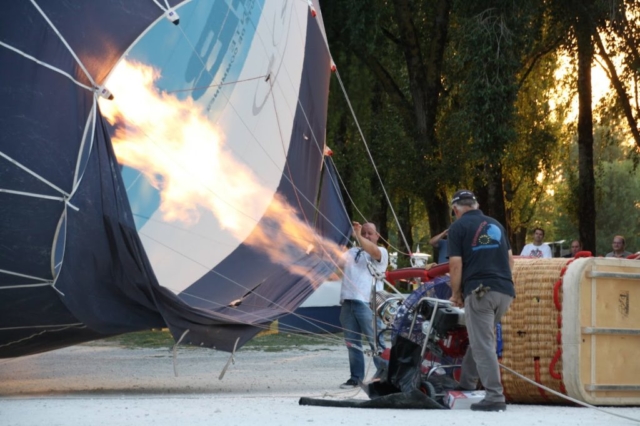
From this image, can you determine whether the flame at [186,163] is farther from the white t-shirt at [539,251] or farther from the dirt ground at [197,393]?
the white t-shirt at [539,251]

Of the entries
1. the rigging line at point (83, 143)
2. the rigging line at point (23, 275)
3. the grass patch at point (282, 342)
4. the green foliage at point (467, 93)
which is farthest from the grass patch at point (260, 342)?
the rigging line at point (83, 143)

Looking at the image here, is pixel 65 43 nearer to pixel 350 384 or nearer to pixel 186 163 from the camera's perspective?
pixel 186 163

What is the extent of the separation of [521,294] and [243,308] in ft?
9.35

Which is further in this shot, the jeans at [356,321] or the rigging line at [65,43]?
the jeans at [356,321]

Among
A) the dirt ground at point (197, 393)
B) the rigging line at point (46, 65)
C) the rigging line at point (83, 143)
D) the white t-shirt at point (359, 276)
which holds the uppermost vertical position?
the rigging line at point (46, 65)

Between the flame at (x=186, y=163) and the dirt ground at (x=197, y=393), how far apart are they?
1.51 metres

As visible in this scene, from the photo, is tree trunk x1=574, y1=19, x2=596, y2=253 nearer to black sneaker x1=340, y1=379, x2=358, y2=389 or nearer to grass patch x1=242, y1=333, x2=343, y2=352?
grass patch x1=242, y1=333, x2=343, y2=352

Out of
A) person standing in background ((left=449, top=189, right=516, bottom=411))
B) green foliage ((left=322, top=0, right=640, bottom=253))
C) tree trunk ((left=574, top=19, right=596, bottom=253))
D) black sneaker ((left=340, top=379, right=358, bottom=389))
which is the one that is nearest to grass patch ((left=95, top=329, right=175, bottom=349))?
green foliage ((left=322, top=0, right=640, bottom=253))

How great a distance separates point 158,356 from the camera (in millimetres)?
14883


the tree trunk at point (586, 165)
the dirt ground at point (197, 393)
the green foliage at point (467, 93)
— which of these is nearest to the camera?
the dirt ground at point (197, 393)

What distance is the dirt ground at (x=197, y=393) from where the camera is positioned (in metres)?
7.60

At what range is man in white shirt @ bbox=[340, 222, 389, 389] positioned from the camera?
432 inches

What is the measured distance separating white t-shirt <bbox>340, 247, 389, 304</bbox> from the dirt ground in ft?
2.85

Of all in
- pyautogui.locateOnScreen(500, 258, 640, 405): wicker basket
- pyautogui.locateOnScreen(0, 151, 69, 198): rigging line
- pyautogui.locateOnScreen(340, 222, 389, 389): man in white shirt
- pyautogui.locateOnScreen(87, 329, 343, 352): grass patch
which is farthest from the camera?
pyautogui.locateOnScreen(87, 329, 343, 352): grass patch
